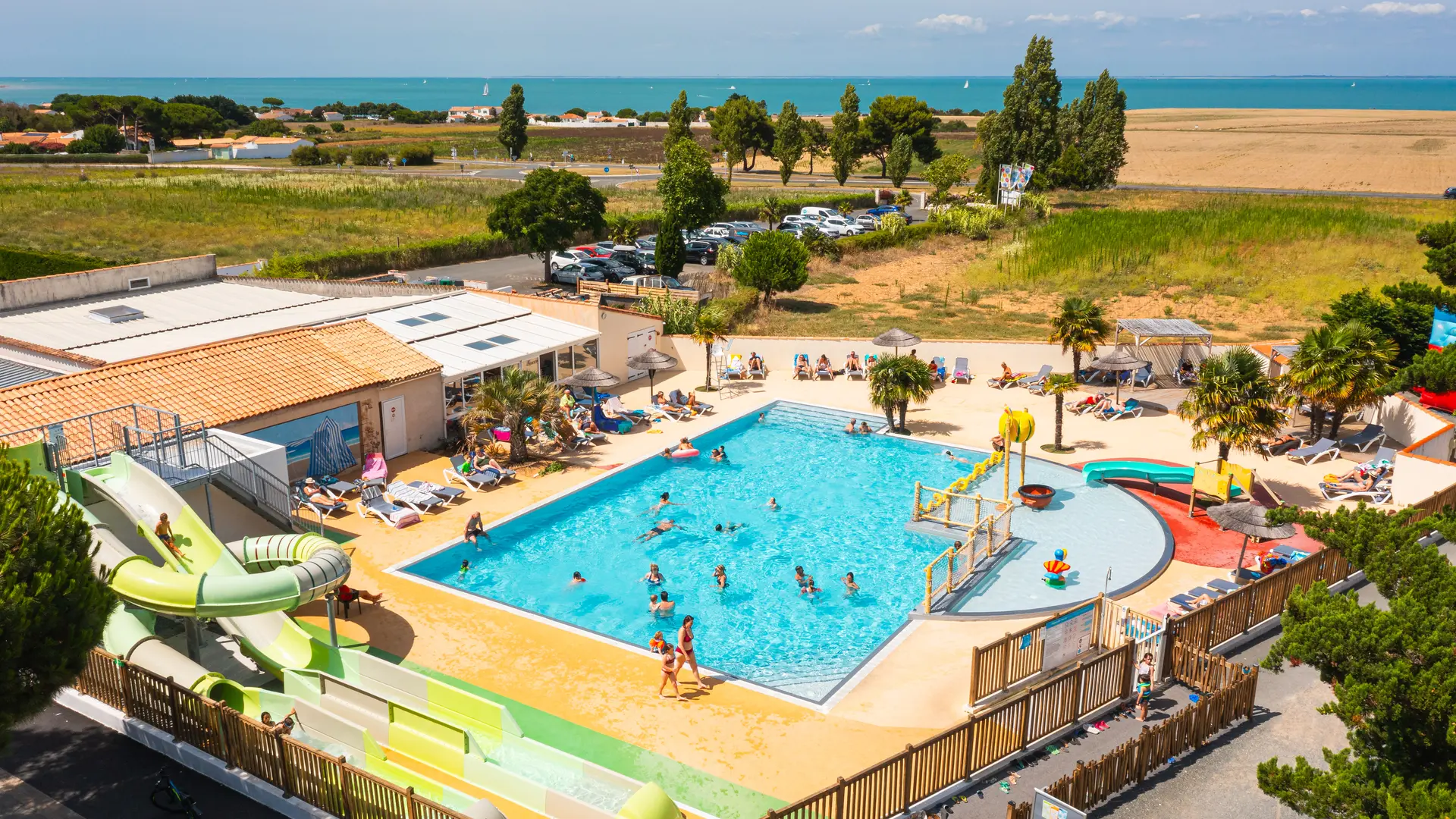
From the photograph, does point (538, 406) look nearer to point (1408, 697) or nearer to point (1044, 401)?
point (1044, 401)

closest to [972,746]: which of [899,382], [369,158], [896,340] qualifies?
[899,382]

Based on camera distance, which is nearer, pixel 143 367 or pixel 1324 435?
pixel 143 367

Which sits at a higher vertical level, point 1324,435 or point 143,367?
point 143,367

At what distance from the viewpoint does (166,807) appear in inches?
464

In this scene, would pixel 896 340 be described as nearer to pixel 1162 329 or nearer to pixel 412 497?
pixel 1162 329

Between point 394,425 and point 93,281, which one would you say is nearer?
point 394,425

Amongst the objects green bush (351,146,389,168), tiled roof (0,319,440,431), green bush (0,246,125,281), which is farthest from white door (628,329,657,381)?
green bush (351,146,389,168)

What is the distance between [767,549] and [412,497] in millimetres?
7760

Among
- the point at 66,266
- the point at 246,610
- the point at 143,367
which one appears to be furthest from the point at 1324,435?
the point at 66,266

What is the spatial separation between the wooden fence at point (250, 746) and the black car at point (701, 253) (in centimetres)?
3860

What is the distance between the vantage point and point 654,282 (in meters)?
41.7

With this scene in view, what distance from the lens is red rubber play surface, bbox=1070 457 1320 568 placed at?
66.6 ft

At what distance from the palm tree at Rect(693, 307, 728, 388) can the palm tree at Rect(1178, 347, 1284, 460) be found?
13888 millimetres

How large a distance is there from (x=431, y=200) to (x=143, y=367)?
48.2 m
